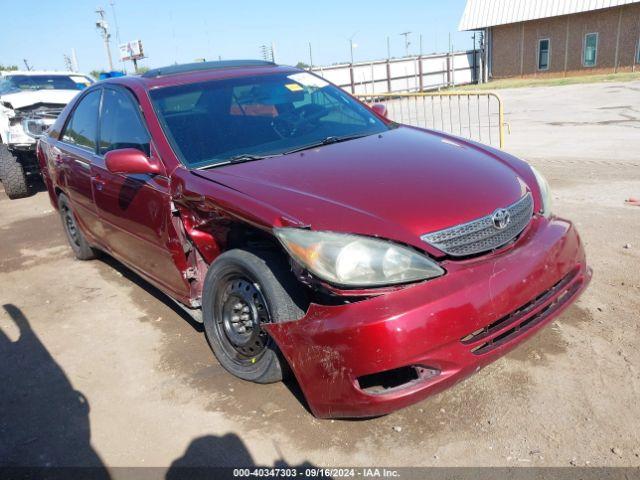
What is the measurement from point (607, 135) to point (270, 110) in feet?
27.6

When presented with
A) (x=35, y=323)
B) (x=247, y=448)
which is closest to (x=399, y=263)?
(x=247, y=448)

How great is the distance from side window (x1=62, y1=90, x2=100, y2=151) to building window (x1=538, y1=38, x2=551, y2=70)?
97.0ft

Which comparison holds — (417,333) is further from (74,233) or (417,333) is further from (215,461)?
(74,233)

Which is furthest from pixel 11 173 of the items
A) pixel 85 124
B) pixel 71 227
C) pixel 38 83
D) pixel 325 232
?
pixel 325 232

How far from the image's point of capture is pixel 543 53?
29.5 m

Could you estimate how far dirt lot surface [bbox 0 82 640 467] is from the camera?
2.48 meters

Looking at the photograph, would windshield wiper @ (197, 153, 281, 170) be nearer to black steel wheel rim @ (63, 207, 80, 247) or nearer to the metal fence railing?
black steel wheel rim @ (63, 207, 80, 247)

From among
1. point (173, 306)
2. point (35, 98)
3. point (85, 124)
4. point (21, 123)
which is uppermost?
point (35, 98)

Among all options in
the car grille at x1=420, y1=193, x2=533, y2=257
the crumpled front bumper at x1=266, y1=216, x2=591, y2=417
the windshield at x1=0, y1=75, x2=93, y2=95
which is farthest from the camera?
the windshield at x1=0, y1=75, x2=93, y2=95

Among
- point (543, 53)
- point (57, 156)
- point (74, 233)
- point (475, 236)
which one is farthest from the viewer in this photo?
point (543, 53)

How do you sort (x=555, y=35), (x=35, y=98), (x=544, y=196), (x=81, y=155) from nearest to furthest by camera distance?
(x=544, y=196)
(x=81, y=155)
(x=35, y=98)
(x=555, y=35)

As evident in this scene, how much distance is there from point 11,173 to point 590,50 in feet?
91.2

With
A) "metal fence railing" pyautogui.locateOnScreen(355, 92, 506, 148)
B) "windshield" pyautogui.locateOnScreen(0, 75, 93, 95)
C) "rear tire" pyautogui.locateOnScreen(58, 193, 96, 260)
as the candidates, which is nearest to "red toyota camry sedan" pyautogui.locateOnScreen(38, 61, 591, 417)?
"rear tire" pyautogui.locateOnScreen(58, 193, 96, 260)

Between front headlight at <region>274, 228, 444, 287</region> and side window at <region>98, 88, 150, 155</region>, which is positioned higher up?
side window at <region>98, 88, 150, 155</region>
